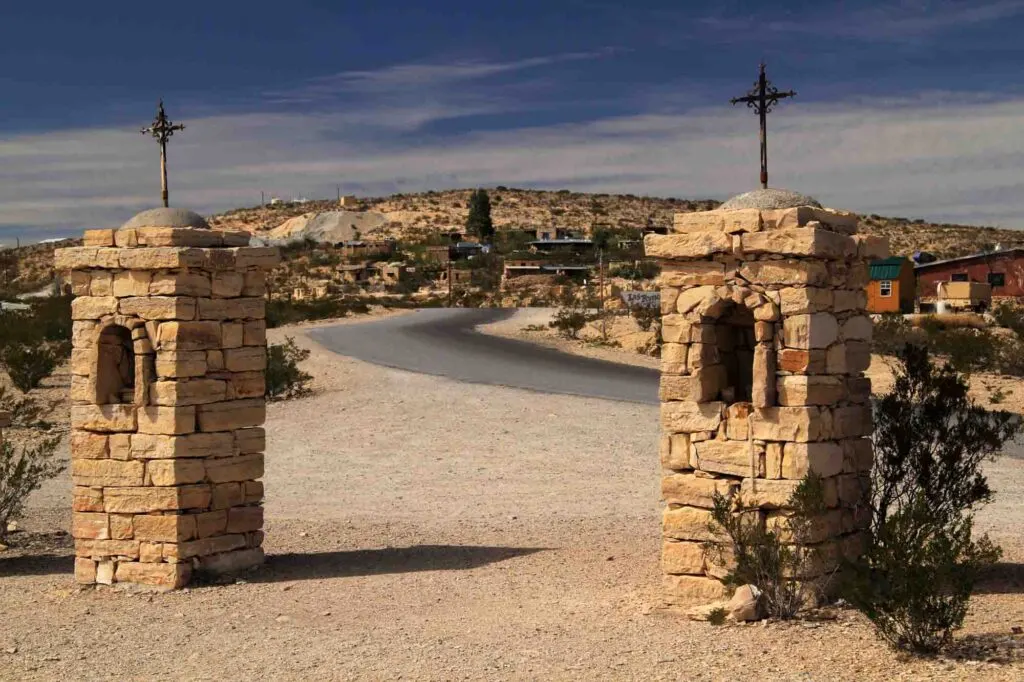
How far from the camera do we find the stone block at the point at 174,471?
399 inches

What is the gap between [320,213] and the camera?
318 feet

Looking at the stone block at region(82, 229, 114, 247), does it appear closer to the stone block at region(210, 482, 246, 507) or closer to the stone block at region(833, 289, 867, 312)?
the stone block at region(210, 482, 246, 507)

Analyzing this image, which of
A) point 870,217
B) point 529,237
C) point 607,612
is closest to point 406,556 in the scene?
A: point 607,612

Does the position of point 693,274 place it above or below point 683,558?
above

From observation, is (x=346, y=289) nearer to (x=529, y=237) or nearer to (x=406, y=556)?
(x=529, y=237)

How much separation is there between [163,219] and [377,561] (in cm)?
395

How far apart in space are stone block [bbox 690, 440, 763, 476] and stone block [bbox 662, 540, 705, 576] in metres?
0.65

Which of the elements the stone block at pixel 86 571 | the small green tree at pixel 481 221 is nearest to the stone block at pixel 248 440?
the stone block at pixel 86 571

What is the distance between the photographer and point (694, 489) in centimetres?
900

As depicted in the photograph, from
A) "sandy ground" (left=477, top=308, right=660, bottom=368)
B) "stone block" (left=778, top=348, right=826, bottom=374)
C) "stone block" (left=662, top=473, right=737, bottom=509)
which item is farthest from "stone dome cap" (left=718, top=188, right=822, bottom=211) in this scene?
"sandy ground" (left=477, top=308, right=660, bottom=368)

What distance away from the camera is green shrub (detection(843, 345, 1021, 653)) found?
284 inches

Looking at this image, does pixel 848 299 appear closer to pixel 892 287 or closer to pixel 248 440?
pixel 248 440

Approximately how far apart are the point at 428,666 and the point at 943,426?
4799mm

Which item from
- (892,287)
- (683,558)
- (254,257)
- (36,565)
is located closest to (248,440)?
(254,257)
